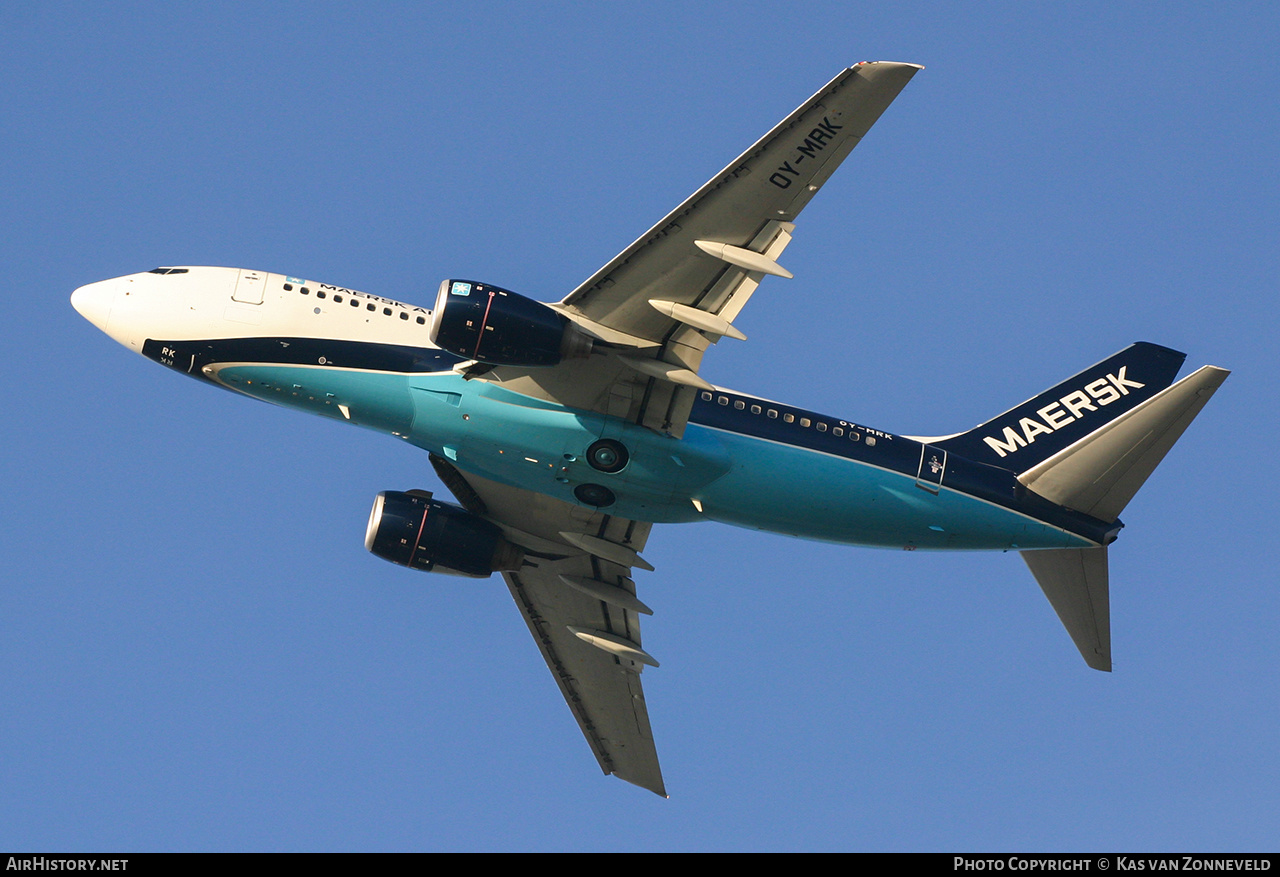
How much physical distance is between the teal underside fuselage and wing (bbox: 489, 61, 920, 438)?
89cm

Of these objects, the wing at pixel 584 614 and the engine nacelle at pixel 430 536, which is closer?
the engine nacelle at pixel 430 536

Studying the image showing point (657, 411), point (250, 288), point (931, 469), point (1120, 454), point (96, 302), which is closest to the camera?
point (657, 411)

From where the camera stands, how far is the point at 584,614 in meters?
44.8

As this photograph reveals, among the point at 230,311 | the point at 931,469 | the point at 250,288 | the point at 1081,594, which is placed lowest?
the point at 1081,594

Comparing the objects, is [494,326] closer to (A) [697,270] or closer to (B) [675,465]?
(A) [697,270]

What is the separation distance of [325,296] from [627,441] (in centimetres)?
993

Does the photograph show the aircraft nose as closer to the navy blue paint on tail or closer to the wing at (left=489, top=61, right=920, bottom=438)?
the wing at (left=489, top=61, right=920, bottom=438)

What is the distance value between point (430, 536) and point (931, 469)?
16.2m

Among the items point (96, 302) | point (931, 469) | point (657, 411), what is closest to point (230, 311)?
point (96, 302)

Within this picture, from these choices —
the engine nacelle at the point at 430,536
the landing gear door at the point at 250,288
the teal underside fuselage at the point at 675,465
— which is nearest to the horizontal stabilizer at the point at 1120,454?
the teal underside fuselage at the point at 675,465

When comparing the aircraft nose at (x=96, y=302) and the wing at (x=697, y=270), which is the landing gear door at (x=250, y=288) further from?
the wing at (x=697, y=270)

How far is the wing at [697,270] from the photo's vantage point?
31.4 meters

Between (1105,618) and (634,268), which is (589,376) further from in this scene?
(1105,618)

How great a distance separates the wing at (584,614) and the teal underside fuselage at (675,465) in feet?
11.4
